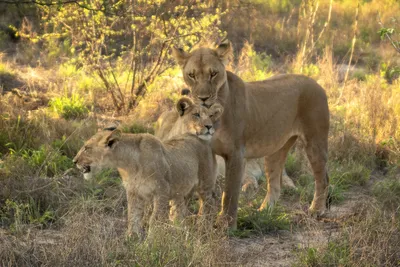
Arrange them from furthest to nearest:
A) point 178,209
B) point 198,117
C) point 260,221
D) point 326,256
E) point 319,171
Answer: point 319,171 < point 260,221 < point 198,117 < point 178,209 < point 326,256

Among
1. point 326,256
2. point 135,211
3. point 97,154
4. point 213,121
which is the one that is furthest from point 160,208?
point 326,256

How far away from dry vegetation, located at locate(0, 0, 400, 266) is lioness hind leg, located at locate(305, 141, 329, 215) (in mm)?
140

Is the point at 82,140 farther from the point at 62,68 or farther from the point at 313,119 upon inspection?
the point at 62,68

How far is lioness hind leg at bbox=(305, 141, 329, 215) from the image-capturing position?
6.77 metres

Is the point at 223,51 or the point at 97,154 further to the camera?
the point at 223,51

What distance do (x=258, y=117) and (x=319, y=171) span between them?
106 cm

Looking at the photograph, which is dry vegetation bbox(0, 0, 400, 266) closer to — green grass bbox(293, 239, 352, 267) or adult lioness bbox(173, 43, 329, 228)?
green grass bbox(293, 239, 352, 267)

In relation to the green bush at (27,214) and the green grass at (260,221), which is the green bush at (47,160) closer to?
the green bush at (27,214)

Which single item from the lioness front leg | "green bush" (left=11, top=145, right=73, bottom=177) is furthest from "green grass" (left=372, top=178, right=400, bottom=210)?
"green bush" (left=11, top=145, right=73, bottom=177)

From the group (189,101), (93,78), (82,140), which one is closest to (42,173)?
(82,140)

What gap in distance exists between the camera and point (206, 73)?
5.62 metres

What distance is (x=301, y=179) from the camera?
26.1 feet

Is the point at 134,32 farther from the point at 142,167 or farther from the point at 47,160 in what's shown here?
the point at 142,167

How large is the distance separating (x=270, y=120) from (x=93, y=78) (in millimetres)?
4968
